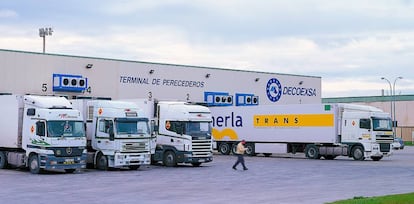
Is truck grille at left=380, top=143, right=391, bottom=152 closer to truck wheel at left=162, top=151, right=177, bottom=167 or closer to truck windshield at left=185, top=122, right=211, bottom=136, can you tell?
truck windshield at left=185, top=122, right=211, bottom=136

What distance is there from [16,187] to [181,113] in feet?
44.5

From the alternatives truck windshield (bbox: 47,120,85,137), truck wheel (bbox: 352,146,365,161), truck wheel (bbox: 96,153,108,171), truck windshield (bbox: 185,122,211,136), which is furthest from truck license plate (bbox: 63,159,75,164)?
truck wheel (bbox: 352,146,365,161)

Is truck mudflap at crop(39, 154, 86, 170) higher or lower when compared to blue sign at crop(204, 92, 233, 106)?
lower

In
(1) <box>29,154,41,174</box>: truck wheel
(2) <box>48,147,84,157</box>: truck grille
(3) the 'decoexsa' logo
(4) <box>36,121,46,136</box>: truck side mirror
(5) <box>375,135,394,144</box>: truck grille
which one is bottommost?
(1) <box>29,154,41,174</box>: truck wheel

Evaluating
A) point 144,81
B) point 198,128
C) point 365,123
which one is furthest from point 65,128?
point 144,81

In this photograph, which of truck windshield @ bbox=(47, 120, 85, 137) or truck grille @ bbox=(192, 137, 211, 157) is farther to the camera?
truck grille @ bbox=(192, 137, 211, 157)

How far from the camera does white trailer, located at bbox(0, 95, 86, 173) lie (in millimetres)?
29609

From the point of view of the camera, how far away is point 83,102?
33688mm

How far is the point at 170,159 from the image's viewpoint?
117 feet

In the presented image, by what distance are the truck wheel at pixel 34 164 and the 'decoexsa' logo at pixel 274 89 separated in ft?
108

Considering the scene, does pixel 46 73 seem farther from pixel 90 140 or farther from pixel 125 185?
pixel 125 185

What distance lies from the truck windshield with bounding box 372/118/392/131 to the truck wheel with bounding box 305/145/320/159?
4.15 metres

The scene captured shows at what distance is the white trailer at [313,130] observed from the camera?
42281 mm

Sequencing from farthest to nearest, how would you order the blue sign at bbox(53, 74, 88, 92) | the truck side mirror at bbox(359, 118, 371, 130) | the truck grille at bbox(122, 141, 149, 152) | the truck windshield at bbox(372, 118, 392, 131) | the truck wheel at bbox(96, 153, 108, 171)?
1. the blue sign at bbox(53, 74, 88, 92)
2. the truck windshield at bbox(372, 118, 392, 131)
3. the truck side mirror at bbox(359, 118, 371, 130)
4. the truck wheel at bbox(96, 153, 108, 171)
5. the truck grille at bbox(122, 141, 149, 152)
